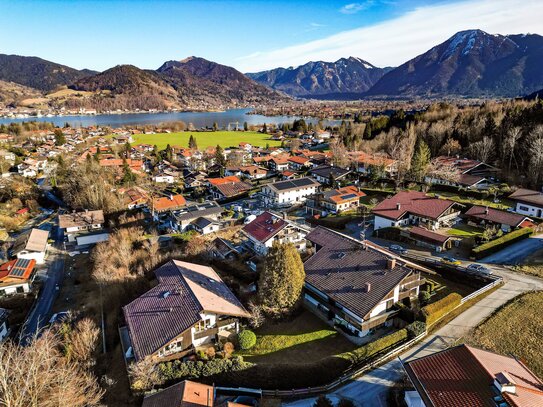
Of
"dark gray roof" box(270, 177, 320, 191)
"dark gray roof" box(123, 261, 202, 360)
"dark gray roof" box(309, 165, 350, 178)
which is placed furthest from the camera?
"dark gray roof" box(309, 165, 350, 178)

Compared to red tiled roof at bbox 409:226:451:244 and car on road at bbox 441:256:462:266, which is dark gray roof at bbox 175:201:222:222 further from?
car on road at bbox 441:256:462:266

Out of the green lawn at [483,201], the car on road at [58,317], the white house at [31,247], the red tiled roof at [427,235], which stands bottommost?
the car on road at [58,317]

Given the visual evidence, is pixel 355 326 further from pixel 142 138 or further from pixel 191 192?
pixel 142 138

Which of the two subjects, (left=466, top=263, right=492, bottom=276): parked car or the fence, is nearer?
the fence

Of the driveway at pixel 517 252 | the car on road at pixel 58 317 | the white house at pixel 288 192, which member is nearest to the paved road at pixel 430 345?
the driveway at pixel 517 252

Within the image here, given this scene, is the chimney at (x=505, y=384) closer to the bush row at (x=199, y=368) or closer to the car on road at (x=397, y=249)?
the bush row at (x=199, y=368)

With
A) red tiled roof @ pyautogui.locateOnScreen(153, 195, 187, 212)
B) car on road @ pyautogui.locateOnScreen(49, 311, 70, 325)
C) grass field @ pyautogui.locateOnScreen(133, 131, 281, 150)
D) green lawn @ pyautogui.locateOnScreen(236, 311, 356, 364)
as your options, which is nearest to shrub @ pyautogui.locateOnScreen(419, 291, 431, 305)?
green lawn @ pyautogui.locateOnScreen(236, 311, 356, 364)

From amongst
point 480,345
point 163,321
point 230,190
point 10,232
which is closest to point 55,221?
point 10,232
